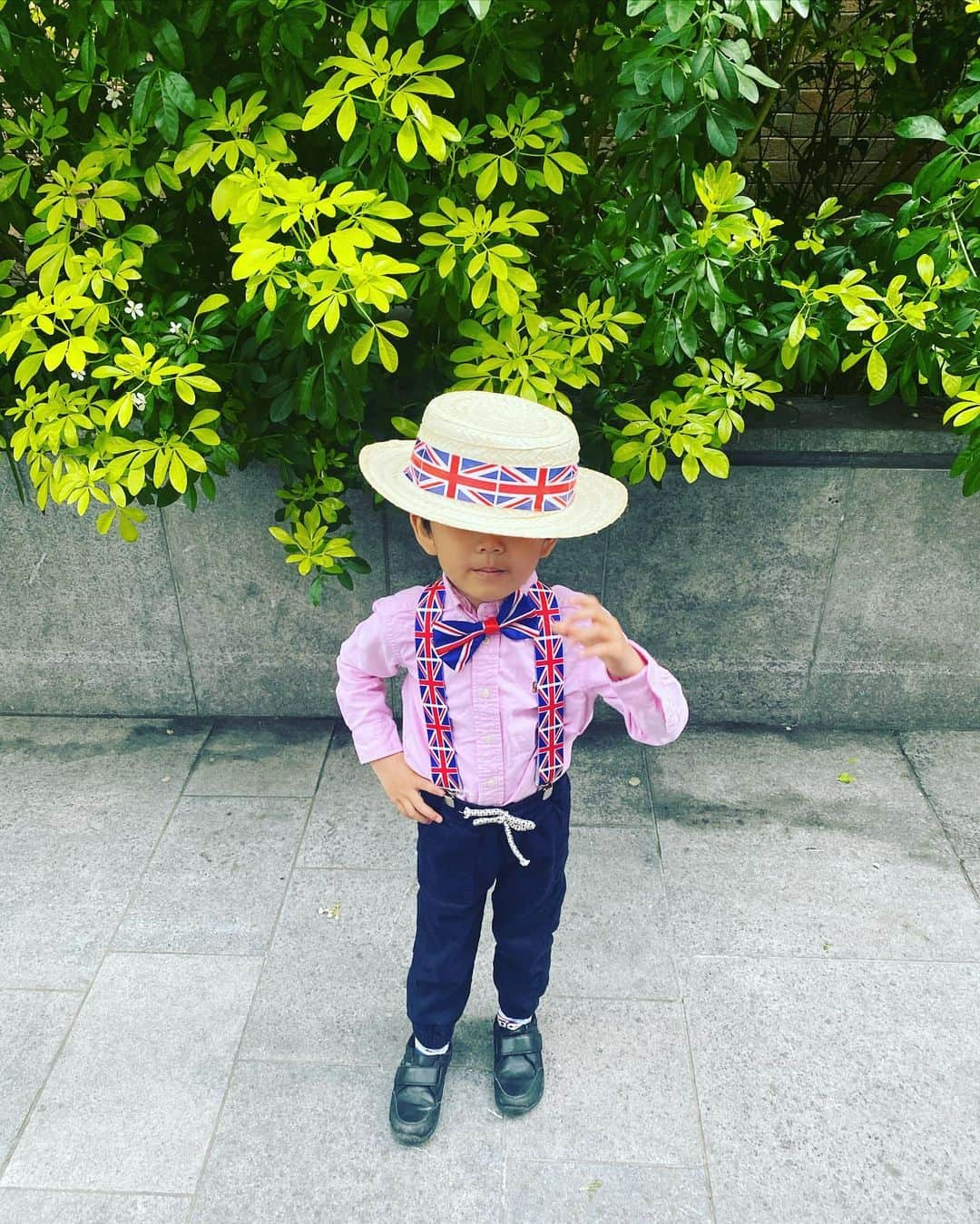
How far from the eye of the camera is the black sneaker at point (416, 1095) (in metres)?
2.37

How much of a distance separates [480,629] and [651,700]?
14.4 inches

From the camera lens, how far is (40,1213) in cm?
222

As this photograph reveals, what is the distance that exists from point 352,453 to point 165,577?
107cm

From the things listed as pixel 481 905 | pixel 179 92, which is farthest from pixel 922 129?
pixel 481 905

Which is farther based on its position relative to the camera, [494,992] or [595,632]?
[494,992]

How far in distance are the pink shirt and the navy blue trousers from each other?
0.11 metres

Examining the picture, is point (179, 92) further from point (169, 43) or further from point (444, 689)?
point (444, 689)

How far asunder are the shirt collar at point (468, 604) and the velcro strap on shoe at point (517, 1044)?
122cm

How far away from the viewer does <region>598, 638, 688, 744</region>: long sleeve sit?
1839 millimetres

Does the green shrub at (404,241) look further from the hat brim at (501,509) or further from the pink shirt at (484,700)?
the pink shirt at (484,700)

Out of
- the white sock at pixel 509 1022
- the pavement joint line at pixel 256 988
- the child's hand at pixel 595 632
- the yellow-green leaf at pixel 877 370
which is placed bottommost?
the pavement joint line at pixel 256 988

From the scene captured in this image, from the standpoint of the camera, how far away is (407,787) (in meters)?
2.10

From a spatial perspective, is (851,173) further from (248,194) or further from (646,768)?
(248,194)

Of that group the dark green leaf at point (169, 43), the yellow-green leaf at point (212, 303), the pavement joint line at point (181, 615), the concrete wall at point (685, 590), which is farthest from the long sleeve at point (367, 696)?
the pavement joint line at point (181, 615)
